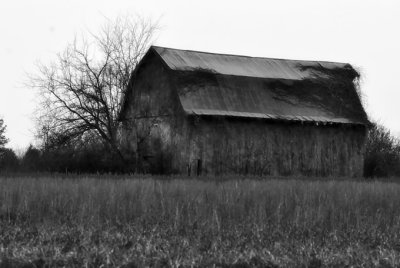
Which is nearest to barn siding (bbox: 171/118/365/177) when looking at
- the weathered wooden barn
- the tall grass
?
the weathered wooden barn

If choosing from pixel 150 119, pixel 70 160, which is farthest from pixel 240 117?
pixel 70 160

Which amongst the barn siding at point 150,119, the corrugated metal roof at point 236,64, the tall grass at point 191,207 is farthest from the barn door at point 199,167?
the tall grass at point 191,207

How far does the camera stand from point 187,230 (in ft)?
24.9

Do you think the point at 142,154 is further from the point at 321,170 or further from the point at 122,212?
the point at 122,212

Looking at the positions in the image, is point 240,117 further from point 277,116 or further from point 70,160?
point 70,160

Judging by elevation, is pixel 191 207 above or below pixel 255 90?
below

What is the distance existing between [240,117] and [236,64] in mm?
3556

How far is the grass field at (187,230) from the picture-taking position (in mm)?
5832

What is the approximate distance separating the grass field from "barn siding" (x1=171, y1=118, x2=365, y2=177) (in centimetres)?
1220

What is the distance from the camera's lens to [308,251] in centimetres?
630

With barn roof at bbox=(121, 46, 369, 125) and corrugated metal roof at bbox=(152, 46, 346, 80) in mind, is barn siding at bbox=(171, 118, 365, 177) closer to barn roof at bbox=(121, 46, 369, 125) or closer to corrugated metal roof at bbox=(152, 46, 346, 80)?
barn roof at bbox=(121, 46, 369, 125)

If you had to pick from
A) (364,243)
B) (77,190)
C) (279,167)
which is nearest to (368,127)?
(279,167)

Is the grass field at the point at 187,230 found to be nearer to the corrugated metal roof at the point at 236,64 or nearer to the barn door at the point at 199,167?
the barn door at the point at 199,167

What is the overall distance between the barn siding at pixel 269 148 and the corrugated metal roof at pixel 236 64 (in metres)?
2.41
